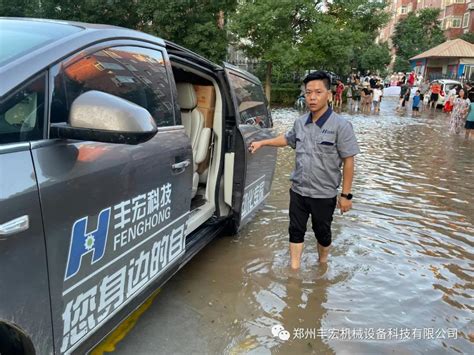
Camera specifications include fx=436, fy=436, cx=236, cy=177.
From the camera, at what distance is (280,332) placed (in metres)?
2.99

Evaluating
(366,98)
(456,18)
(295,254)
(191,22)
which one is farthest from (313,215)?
(456,18)

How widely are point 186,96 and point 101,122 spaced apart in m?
2.34

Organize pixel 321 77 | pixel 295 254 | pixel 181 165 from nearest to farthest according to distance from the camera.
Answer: pixel 181 165, pixel 321 77, pixel 295 254

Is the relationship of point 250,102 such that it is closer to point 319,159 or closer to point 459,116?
point 319,159

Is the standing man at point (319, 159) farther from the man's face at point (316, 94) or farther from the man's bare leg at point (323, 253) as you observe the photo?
the man's bare leg at point (323, 253)

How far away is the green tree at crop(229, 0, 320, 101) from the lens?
22531 millimetres

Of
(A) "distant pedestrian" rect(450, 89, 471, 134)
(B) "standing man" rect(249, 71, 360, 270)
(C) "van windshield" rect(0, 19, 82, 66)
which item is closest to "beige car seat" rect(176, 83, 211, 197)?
(B) "standing man" rect(249, 71, 360, 270)

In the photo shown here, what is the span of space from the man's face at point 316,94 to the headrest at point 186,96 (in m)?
1.12

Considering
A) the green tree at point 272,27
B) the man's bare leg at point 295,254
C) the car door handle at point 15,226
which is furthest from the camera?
the green tree at point 272,27

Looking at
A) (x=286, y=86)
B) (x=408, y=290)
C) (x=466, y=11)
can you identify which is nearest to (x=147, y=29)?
(x=286, y=86)

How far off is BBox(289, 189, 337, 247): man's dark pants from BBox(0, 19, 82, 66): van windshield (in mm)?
2181

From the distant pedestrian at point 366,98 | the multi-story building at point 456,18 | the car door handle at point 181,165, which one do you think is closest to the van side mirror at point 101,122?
the car door handle at point 181,165

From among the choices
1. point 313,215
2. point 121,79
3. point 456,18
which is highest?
point 456,18

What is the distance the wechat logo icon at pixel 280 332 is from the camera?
2.93 m
